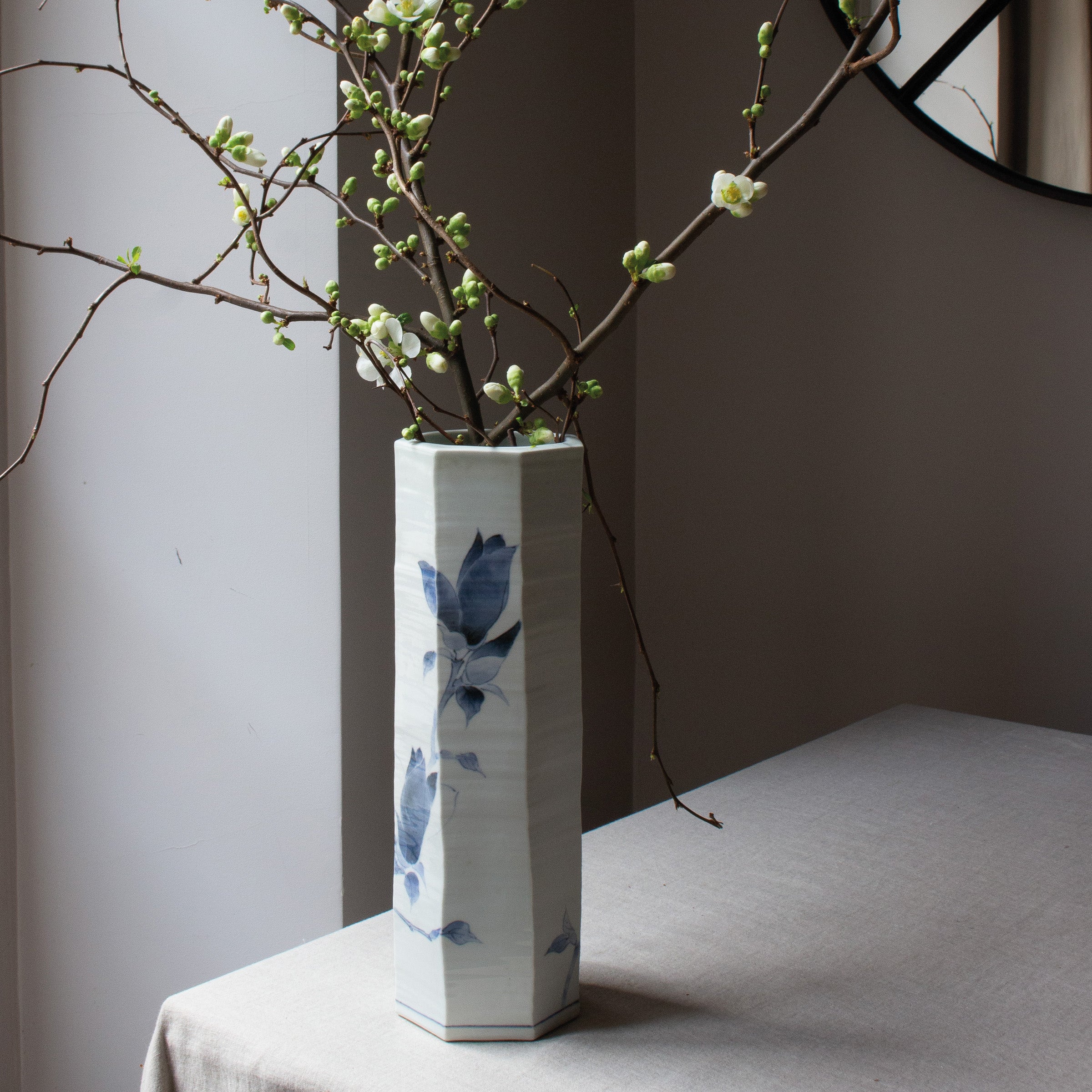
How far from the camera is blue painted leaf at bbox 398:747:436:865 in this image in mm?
549

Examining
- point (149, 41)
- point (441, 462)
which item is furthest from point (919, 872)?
point (149, 41)

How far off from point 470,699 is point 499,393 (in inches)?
5.7

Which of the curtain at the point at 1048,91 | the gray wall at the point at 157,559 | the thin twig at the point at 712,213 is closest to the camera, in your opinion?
the thin twig at the point at 712,213

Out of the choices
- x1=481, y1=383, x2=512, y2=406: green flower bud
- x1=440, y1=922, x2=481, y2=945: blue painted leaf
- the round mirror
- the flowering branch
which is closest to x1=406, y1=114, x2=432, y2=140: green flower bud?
the flowering branch

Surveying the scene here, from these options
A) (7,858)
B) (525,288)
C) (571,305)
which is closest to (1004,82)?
(525,288)

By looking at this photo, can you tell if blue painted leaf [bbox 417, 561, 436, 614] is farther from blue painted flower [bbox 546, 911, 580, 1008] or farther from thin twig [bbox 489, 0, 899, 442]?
blue painted flower [bbox 546, 911, 580, 1008]

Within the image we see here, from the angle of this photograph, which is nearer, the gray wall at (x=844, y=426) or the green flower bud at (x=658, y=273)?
the green flower bud at (x=658, y=273)

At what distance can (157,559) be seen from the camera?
1139 millimetres

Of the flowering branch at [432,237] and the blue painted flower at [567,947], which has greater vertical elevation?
the flowering branch at [432,237]

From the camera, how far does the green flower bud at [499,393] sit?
0.52m

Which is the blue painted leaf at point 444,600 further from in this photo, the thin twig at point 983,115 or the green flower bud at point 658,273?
the thin twig at point 983,115

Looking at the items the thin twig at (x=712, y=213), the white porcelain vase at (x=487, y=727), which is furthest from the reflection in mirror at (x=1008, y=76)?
the white porcelain vase at (x=487, y=727)

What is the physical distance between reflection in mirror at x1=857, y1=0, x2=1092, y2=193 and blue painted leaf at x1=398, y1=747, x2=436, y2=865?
3.24ft

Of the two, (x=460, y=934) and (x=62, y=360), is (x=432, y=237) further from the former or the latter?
(x=460, y=934)
